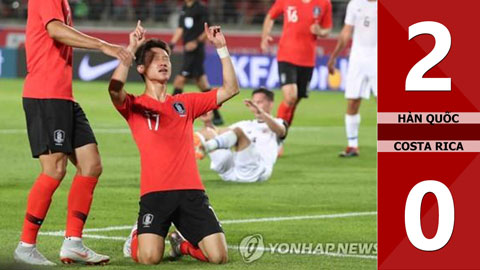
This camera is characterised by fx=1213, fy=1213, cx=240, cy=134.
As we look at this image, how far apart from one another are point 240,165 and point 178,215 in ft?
16.2

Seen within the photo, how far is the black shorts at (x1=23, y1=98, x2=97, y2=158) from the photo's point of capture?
797cm

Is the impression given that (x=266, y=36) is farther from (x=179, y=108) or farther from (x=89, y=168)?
(x=89, y=168)

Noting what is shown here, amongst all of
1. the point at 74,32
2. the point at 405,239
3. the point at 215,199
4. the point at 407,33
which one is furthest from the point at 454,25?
the point at 215,199

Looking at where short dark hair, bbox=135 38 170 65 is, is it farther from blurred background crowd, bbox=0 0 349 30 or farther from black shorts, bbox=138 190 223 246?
blurred background crowd, bbox=0 0 349 30

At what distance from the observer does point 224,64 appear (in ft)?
26.9

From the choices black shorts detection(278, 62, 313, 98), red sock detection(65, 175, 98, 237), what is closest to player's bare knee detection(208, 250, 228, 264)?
red sock detection(65, 175, 98, 237)

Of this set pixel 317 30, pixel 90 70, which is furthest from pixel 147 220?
pixel 90 70

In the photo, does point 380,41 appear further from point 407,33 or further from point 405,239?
point 405,239

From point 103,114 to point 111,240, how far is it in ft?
44.4

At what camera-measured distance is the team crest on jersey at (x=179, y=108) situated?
27.7 feet

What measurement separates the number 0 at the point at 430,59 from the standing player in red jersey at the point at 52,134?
302cm

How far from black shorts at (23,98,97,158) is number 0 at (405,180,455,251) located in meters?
3.01

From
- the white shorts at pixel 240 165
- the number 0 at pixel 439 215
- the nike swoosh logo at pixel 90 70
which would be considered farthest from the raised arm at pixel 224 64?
the nike swoosh logo at pixel 90 70

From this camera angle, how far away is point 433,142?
18.7ft
